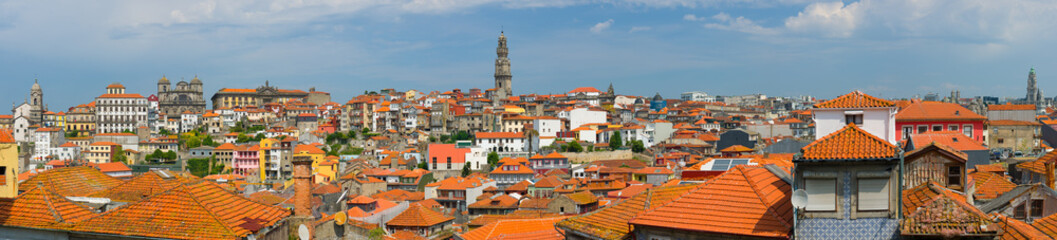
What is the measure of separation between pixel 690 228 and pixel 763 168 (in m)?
2.29

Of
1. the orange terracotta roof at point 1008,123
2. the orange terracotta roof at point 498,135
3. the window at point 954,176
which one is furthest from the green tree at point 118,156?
the window at point 954,176

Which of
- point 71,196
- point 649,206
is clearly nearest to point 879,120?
point 649,206

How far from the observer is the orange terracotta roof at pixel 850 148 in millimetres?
8062

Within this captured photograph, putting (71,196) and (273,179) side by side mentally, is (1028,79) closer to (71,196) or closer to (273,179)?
(273,179)

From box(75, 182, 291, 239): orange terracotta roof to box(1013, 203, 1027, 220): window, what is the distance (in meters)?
10.6

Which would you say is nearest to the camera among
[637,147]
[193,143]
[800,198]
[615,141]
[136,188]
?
[800,198]

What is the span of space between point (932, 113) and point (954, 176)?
22.6 metres

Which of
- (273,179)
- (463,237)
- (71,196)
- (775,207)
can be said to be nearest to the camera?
(775,207)

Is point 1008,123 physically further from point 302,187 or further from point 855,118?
point 302,187

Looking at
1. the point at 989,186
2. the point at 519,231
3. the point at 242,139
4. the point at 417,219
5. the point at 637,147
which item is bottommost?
the point at 417,219

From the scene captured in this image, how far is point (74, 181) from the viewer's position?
13609mm

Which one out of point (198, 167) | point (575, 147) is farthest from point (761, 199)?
point (198, 167)

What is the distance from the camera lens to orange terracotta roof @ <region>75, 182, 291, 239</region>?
33.5 ft

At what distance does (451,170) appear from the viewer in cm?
7081
